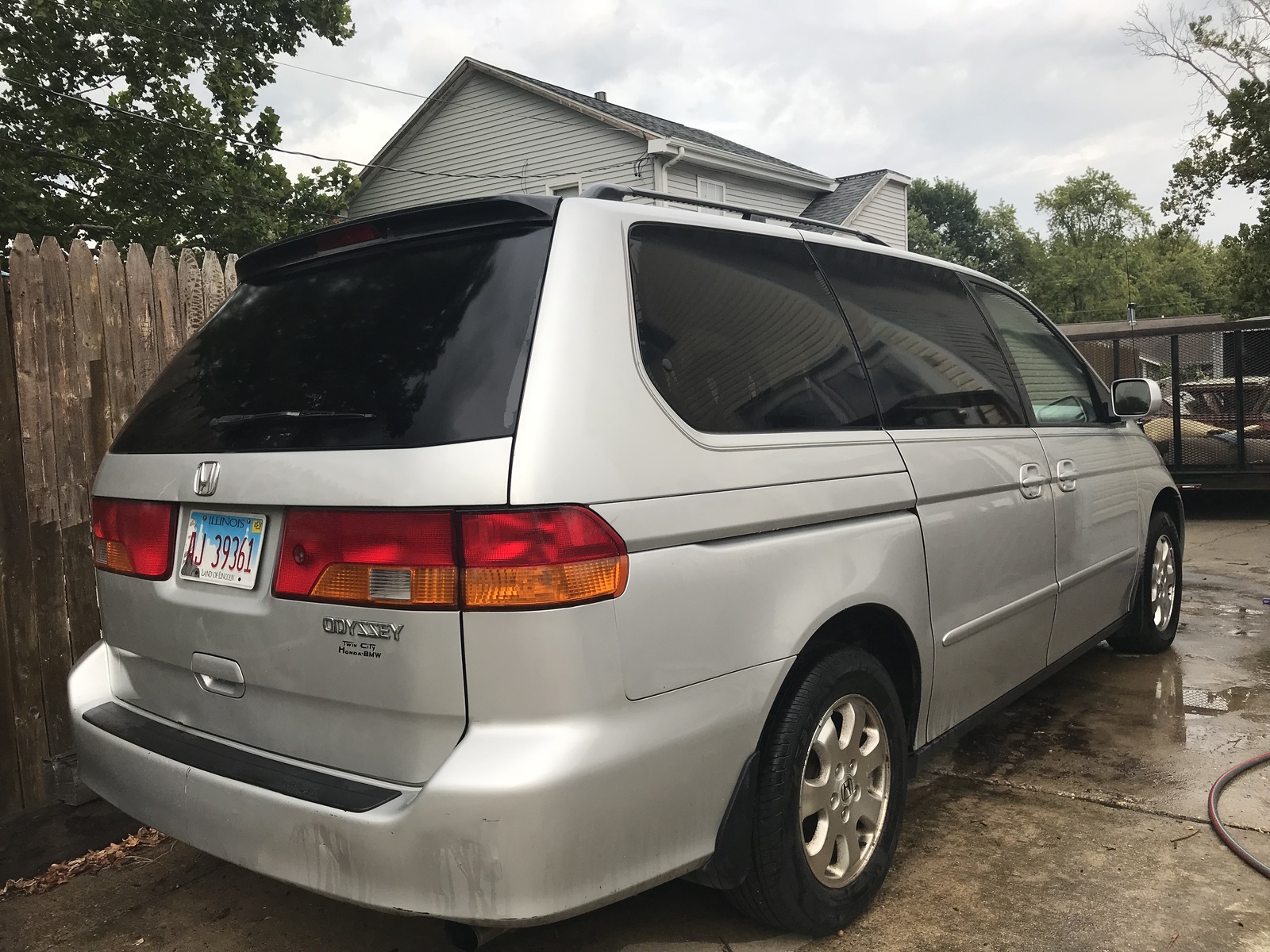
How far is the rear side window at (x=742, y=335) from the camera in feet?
7.20

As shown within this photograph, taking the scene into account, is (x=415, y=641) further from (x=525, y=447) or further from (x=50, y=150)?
(x=50, y=150)

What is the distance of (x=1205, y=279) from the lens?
79312 millimetres

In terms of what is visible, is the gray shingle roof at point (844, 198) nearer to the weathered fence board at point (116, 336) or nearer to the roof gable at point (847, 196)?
the roof gable at point (847, 196)

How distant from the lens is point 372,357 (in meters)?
2.08

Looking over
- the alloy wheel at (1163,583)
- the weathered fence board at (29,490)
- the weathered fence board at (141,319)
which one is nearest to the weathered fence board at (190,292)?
the weathered fence board at (141,319)

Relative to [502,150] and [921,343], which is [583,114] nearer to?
[502,150]

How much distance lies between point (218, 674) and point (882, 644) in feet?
5.64

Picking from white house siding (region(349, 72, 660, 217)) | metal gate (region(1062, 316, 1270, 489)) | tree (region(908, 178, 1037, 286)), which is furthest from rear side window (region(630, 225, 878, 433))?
tree (region(908, 178, 1037, 286))

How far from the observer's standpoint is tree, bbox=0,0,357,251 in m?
16.2

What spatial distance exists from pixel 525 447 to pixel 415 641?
16.4 inches

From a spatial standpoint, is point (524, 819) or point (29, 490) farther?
point (29, 490)

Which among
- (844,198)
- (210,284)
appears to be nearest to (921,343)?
(210,284)

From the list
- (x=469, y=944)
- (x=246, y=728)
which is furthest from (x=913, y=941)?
(x=246, y=728)

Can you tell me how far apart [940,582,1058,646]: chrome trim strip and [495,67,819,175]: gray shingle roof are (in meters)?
16.6
